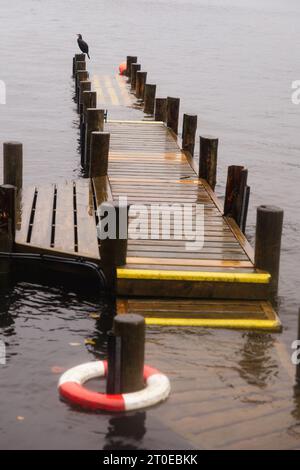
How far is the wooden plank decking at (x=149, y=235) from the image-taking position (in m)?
11.1

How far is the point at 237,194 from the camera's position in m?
13.6

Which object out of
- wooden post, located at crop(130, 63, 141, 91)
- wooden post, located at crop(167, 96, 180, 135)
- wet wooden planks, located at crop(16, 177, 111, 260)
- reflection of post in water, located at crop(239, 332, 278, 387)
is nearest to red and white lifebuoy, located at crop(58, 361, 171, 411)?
reflection of post in water, located at crop(239, 332, 278, 387)

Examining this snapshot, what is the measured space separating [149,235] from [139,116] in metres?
12.7

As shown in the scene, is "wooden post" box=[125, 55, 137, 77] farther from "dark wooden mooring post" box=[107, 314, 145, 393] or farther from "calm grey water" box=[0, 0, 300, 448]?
"dark wooden mooring post" box=[107, 314, 145, 393]

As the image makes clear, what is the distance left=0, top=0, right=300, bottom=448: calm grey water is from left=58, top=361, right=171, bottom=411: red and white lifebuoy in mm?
136

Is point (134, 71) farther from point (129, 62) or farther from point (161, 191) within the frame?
point (161, 191)

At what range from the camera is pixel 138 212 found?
13.6 metres

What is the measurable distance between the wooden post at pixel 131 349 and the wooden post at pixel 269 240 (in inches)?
133

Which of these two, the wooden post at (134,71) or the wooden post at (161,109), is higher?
the wooden post at (134,71)

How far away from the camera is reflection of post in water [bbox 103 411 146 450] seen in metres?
8.06

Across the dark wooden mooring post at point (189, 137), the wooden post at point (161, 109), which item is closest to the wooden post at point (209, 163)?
the dark wooden mooring post at point (189, 137)

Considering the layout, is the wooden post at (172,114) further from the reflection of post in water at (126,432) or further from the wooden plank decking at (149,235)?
the reflection of post in water at (126,432)
